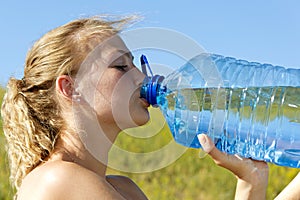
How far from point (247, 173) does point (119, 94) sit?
53 centimetres

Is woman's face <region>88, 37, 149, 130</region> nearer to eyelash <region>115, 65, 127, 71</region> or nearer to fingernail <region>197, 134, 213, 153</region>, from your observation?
eyelash <region>115, 65, 127, 71</region>

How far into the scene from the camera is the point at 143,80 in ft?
6.19

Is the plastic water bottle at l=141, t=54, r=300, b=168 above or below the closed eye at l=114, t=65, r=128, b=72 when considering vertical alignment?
below

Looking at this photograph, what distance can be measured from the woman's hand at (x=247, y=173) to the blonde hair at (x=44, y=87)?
1.76 ft

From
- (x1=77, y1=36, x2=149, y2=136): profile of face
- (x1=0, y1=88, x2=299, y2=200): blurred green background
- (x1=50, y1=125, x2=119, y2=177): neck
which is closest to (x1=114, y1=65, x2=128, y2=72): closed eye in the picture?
(x1=77, y1=36, x2=149, y2=136): profile of face

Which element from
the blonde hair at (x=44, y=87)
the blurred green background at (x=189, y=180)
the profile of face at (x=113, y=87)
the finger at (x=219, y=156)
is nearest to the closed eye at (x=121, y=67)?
the profile of face at (x=113, y=87)

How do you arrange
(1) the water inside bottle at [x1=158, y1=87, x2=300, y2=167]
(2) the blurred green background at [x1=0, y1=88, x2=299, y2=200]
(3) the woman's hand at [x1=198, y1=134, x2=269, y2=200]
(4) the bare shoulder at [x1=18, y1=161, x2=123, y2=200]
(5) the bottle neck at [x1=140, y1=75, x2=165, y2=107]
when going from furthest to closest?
(2) the blurred green background at [x1=0, y1=88, x2=299, y2=200] → (1) the water inside bottle at [x1=158, y1=87, x2=300, y2=167] → (3) the woman's hand at [x1=198, y1=134, x2=269, y2=200] → (5) the bottle neck at [x1=140, y1=75, x2=165, y2=107] → (4) the bare shoulder at [x1=18, y1=161, x2=123, y2=200]

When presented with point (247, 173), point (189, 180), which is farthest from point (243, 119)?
point (189, 180)

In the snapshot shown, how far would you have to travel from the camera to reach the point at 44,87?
1.93 meters

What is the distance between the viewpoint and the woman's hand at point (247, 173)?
1987mm

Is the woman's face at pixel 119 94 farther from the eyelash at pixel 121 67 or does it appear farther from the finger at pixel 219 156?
the finger at pixel 219 156

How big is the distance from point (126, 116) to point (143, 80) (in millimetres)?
130

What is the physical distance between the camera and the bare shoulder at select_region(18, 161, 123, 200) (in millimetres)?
1754

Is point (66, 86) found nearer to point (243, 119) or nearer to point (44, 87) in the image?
point (44, 87)
